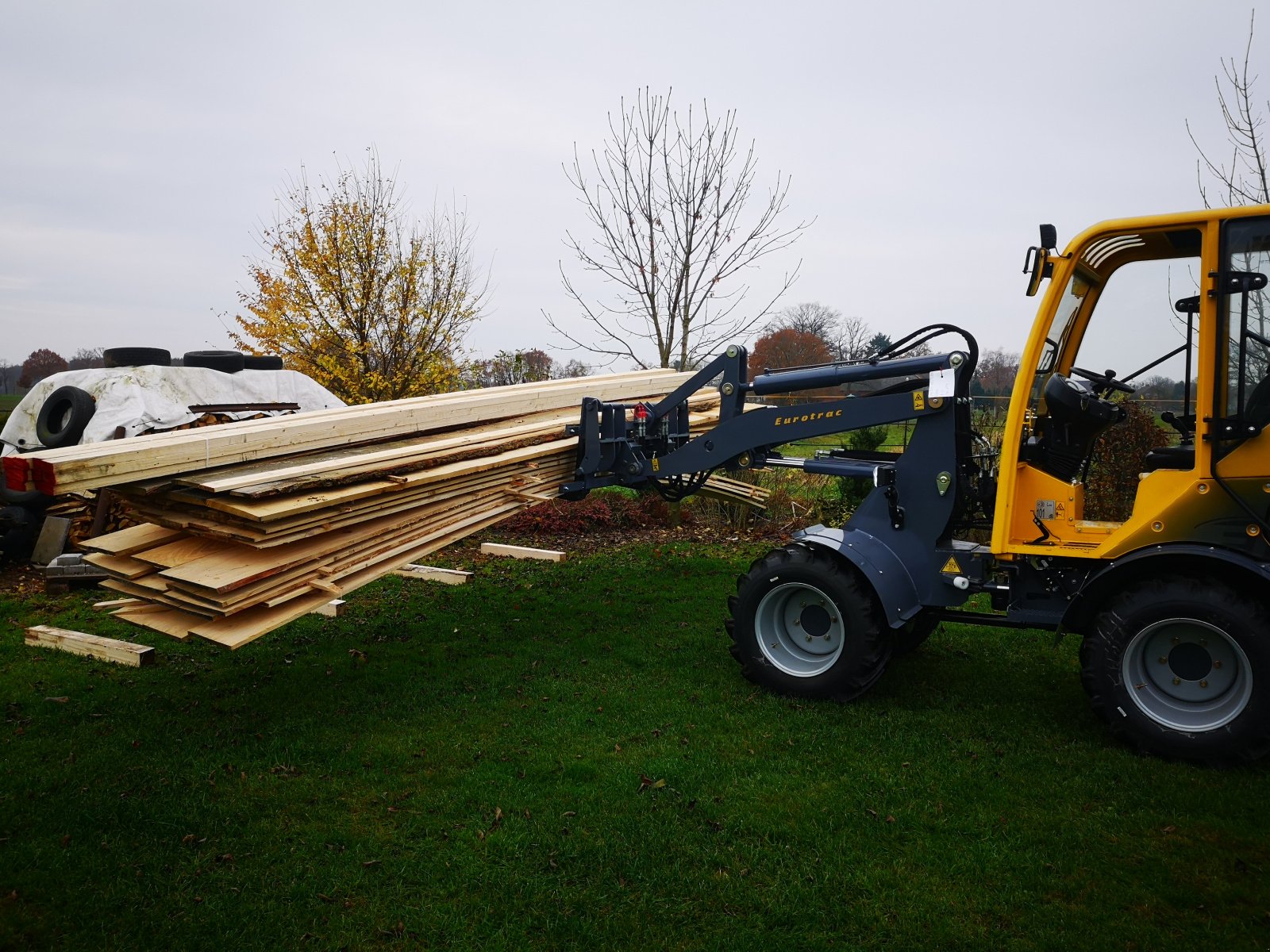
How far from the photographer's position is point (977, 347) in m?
5.55

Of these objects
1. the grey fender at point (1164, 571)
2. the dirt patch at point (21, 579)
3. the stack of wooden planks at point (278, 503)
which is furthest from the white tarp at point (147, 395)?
the grey fender at point (1164, 571)

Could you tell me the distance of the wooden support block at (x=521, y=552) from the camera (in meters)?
10.3

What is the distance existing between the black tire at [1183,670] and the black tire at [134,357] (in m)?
12.6

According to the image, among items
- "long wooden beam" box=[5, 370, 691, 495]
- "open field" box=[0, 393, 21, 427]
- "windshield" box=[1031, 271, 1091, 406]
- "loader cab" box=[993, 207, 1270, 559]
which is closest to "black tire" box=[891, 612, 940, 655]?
"loader cab" box=[993, 207, 1270, 559]

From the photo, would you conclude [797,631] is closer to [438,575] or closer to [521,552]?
[438,575]

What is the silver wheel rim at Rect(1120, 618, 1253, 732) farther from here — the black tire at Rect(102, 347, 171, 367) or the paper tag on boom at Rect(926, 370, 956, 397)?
the black tire at Rect(102, 347, 171, 367)

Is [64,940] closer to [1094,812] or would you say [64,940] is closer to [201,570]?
[201,570]

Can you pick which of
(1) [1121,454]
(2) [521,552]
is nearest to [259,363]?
(2) [521,552]

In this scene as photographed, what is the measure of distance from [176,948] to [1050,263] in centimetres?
558

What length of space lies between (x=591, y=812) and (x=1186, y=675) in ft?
11.1

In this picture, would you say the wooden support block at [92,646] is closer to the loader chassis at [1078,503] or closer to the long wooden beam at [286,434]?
the long wooden beam at [286,434]

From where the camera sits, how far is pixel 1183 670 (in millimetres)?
4711

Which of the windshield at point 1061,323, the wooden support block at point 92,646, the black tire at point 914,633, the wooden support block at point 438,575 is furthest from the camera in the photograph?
the wooden support block at point 438,575

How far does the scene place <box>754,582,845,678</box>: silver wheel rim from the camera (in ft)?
19.1
